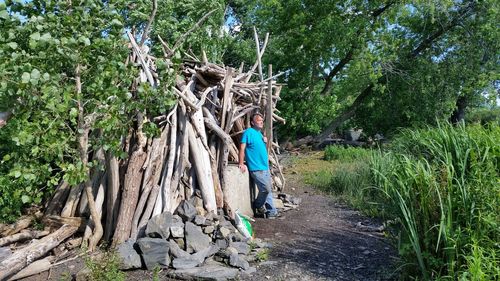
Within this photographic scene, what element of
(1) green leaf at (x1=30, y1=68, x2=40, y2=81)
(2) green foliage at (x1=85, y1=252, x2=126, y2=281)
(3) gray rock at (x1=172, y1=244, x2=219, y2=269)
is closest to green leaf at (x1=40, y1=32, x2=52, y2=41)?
(1) green leaf at (x1=30, y1=68, x2=40, y2=81)

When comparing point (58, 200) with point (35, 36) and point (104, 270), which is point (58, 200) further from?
point (35, 36)

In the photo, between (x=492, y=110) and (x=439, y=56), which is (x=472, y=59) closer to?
(x=439, y=56)

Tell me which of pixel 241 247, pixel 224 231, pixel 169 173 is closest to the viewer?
pixel 241 247

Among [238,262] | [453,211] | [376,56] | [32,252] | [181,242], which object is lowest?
[238,262]

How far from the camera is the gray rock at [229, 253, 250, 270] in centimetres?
464

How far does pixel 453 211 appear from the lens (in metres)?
3.95

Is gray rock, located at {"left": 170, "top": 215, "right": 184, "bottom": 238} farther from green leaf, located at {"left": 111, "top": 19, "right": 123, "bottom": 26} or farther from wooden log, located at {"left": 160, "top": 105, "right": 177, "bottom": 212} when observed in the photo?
green leaf, located at {"left": 111, "top": 19, "right": 123, "bottom": 26}

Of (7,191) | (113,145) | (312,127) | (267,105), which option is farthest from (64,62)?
(312,127)

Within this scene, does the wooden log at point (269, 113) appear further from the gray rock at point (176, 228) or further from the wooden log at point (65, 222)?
the wooden log at point (65, 222)

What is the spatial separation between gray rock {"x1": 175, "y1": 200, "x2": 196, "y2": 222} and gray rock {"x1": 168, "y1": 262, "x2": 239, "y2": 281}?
3.04ft

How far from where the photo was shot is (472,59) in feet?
56.1

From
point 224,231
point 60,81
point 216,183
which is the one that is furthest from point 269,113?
point 60,81

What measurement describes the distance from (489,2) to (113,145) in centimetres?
1641

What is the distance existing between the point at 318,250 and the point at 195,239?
1526mm
